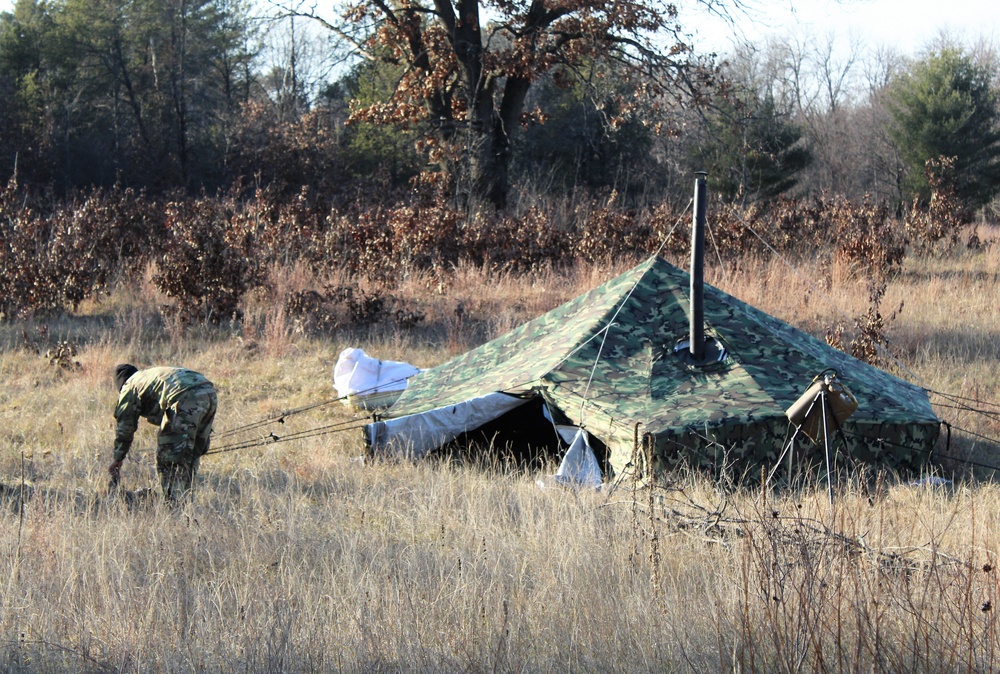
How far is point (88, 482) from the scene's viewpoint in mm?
6691

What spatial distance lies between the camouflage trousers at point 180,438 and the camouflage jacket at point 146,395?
0.16ft

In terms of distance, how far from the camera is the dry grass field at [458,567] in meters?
3.89

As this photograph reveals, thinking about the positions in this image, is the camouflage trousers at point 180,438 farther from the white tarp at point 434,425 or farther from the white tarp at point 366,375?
the white tarp at point 366,375

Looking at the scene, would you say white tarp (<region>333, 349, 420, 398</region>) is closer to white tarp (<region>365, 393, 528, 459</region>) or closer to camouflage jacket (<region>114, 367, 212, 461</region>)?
white tarp (<region>365, 393, 528, 459</region>)

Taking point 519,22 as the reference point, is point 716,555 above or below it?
below

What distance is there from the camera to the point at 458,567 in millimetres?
4891

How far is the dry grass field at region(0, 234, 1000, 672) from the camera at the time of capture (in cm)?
389

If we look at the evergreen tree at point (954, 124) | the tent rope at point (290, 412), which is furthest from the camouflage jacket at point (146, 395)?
the evergreen tree at point (954, 124)

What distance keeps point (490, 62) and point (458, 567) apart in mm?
14919

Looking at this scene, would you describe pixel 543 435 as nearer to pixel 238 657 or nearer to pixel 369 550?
pixel 369 550

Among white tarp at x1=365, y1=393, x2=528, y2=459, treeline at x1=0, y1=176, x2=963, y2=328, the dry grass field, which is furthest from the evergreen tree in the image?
white tarp at x1=365, y1=393, x2=528, y2=459

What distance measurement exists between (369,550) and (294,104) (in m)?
34.7

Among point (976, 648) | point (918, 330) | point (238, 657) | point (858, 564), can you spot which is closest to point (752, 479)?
point (858, 564)

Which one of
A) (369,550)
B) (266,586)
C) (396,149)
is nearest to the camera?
(266,586)
